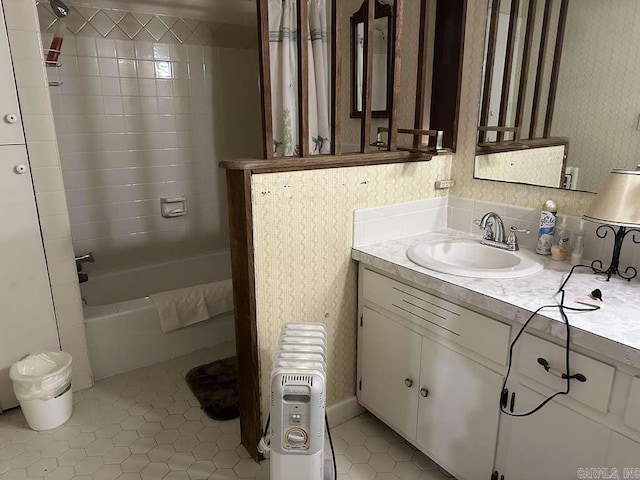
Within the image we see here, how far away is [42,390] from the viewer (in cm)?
191

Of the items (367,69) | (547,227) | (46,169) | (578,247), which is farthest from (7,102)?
(578,247)

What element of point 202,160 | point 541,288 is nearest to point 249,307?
point 541,288

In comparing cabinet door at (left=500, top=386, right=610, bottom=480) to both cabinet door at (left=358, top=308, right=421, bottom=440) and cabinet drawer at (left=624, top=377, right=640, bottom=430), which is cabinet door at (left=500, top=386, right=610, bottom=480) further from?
cabinet door at (left=358, top=308, right=421, bottom=440)

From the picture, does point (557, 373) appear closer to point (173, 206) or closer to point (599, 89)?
point (599, 89)

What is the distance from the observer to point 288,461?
140cm

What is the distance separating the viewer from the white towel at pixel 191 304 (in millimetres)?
2424

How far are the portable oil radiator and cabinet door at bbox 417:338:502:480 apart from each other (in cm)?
44

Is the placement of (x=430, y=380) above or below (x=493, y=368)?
below

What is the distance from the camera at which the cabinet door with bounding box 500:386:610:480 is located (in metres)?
1.20

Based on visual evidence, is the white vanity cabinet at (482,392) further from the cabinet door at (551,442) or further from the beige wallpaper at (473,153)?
the beige wallpaper at (473,153)

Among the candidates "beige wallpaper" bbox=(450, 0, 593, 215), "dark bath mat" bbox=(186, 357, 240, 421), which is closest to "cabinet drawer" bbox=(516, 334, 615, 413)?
"beige wallpaper" bbox=(450, 0, 593, 215)

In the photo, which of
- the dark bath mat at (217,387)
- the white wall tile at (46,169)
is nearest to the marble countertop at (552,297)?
the dark bath mat at (217,387)

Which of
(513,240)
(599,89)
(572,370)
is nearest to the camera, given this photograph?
(572,370)

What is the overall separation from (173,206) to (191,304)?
0.92m
